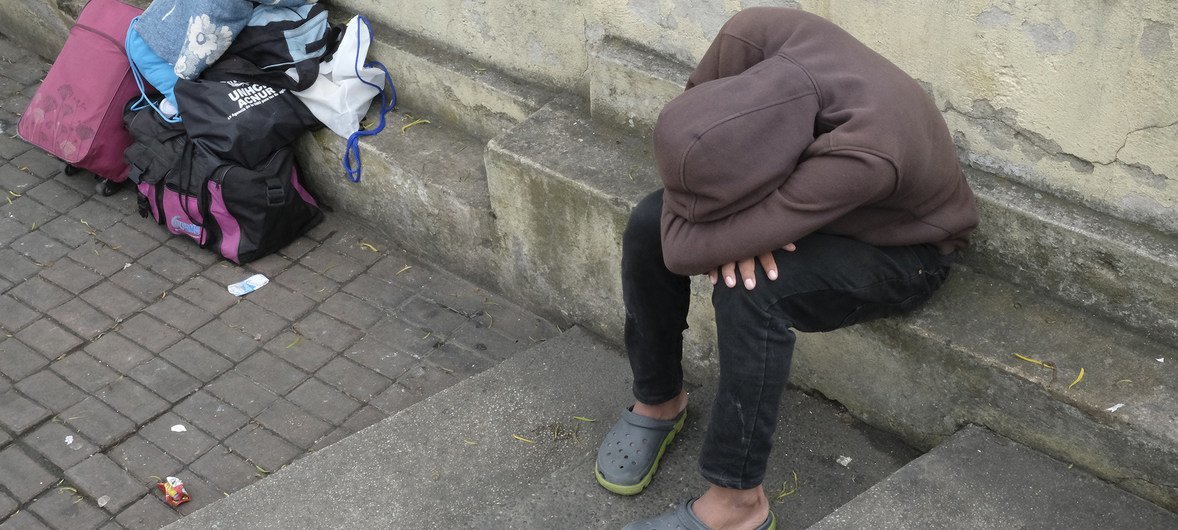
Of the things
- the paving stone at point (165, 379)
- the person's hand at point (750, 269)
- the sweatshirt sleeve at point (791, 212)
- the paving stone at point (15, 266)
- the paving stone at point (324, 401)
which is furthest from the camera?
the paving stone at point (15, 266)

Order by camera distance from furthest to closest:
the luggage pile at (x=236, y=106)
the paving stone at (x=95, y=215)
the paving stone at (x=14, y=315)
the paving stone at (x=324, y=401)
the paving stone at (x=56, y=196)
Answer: the paving stone at (x=56, y=196) < the paving stone at (x=95, y=215) < the luggage pile at (x=236, y=106) < the paving stone at (x=14, y=315) < the paving stone at (x=324, y=401)

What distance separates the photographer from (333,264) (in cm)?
417

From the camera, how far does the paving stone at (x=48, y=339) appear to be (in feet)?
12.5

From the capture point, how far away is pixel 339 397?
11.7 feet

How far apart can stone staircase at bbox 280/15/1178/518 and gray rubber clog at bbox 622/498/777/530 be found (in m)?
0.49

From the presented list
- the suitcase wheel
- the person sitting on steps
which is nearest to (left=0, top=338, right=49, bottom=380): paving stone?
the suitcase wheel

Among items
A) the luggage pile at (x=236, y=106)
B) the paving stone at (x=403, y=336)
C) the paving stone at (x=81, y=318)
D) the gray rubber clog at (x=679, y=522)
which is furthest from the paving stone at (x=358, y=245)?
the gray rubber clog at (x=679, y=522)

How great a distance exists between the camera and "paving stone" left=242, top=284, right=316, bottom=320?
3.94 m

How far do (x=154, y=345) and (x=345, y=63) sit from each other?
1232 mm

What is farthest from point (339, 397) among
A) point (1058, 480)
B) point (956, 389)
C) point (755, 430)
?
point (1058, 480)

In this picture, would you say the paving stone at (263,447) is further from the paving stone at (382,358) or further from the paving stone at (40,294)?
the paving stone at (40,294)

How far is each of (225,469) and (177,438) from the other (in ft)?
0.77

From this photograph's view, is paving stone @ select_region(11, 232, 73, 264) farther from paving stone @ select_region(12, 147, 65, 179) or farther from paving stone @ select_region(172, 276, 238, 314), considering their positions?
paving stone @ select_region(172, 276, 238, 314)

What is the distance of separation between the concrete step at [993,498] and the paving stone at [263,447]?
1.72 m
